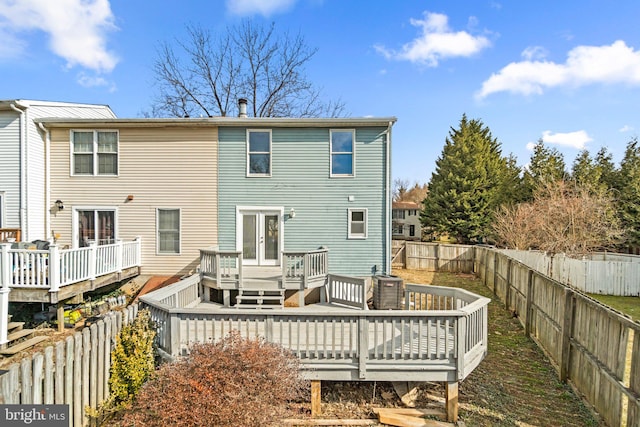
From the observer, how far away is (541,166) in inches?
928

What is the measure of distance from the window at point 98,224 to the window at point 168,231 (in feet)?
5.38

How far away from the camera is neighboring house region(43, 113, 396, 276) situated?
10719mm

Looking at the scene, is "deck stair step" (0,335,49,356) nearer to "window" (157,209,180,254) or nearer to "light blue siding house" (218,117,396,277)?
"window" (157,209,180,254)

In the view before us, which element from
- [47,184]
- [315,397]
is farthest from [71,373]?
[47,184]

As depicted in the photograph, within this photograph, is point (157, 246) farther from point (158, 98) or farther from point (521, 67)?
point (521, 67)

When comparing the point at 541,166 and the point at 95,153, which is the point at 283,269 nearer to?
the point at 95,153

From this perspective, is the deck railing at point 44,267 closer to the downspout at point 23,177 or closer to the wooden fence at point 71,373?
the downspout at point 23,177

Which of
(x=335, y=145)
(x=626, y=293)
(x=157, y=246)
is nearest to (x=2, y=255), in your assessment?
(x=157, y=246)

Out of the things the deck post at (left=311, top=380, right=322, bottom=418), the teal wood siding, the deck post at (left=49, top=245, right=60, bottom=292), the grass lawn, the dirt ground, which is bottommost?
the grass lawn

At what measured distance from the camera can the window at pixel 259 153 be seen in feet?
35.7

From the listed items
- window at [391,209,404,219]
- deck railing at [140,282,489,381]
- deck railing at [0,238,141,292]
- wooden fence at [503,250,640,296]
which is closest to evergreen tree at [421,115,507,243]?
wooden fence at [503,250,640,296]

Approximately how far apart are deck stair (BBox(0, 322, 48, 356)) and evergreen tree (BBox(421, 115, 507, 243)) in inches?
1004

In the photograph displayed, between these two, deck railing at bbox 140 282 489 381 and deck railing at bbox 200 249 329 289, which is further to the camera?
deck railing at bbox 200 249 329 289

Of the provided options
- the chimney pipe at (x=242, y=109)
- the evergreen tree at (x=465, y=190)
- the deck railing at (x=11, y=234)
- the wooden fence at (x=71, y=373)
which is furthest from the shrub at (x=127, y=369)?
the evergreen tree at (x=465, y=190)
